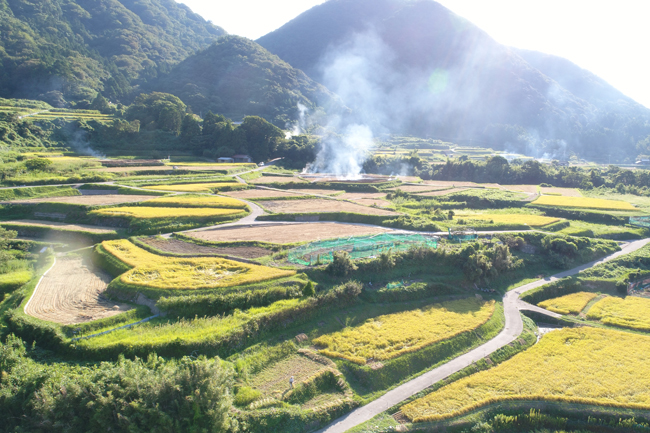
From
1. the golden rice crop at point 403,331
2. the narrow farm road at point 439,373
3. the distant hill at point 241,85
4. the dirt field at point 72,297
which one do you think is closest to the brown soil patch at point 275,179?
the dirt field at point 72,297

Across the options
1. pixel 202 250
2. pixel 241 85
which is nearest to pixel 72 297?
pixel 202 250

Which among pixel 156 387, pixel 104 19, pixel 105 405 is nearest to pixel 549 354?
pixel 156 387

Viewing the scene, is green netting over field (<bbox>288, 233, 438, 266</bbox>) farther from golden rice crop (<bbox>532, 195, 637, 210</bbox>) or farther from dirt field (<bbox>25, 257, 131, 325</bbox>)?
golden rice crop (<bbox>532, 195, 637, 210</bbox>)

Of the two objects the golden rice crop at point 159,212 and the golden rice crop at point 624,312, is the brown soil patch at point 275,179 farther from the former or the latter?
the golden rice crop at point 624,312

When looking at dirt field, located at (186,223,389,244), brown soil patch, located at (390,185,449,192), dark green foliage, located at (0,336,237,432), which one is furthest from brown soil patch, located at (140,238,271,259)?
brown soil patch, located at (390,185,449,192)

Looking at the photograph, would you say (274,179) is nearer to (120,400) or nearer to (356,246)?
(356,246)

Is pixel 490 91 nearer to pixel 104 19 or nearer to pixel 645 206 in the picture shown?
pixel 645 206
